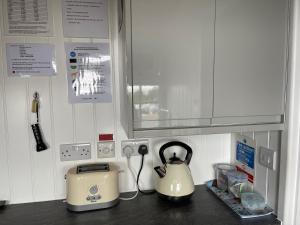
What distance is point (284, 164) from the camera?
3.36ft

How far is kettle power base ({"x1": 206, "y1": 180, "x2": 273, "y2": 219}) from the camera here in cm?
107

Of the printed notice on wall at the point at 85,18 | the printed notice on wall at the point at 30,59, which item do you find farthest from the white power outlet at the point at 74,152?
the printed notice on wall at the point at 85,18

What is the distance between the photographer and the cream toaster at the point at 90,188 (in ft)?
3.69

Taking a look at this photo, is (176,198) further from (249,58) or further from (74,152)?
(249,58)

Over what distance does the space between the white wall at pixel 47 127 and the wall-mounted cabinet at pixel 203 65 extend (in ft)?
0.83

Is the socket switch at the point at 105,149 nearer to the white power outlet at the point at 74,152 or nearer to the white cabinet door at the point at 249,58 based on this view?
the white power outlet at the point at 74,152

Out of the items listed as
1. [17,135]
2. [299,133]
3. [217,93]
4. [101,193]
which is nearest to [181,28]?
[217,93]

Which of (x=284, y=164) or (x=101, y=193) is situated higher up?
(x=284, y=164)

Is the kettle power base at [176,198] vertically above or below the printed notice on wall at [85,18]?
below

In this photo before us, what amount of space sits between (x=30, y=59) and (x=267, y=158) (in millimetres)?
1238

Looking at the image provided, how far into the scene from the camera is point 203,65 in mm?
984

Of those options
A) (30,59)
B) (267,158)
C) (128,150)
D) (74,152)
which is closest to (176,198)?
(128,150)

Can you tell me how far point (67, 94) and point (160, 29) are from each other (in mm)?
602

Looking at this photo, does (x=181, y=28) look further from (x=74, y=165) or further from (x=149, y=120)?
(x=74, y=165)
